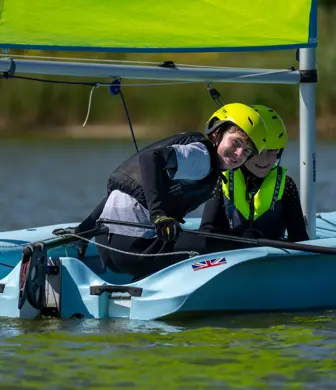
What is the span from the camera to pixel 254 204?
253 inches

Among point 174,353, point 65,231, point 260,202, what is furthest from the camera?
point 65,231

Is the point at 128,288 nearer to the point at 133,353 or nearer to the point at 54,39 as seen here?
the point at 133,353

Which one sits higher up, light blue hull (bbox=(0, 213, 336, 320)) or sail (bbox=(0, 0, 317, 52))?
sail (bbox=(0, 0, 317, 52))

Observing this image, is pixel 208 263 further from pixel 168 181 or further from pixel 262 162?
pixel 262 162

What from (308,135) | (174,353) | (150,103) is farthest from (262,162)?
(150,103)

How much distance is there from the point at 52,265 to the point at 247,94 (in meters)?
14.3

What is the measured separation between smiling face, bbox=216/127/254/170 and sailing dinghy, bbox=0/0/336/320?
36 cm

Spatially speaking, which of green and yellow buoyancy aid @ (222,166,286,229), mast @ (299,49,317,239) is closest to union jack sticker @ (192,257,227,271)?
green and yellow buoyancy aid @ (222,166,286,229)

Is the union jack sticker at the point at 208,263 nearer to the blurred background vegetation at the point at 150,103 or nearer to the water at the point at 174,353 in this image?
the water at the point at 174,353

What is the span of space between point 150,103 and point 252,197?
47.5ft

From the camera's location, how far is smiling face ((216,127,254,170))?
5.84 metres

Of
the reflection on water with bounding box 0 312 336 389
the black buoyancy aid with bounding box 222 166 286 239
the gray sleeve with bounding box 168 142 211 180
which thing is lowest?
the reflection on water with bounding box 0 312 336 389

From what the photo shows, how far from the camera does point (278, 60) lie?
2328cm

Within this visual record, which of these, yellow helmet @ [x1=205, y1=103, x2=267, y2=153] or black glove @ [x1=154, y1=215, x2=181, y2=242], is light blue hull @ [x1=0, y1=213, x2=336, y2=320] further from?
yellow helmet @ [x1=205, y1=103, x2=267, y2=153]
